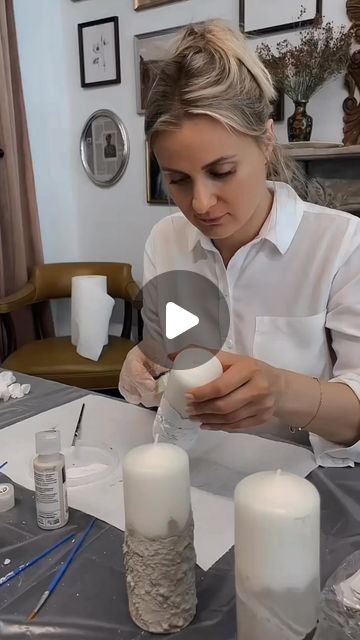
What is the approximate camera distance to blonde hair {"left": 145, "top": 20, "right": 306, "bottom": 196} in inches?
35.9

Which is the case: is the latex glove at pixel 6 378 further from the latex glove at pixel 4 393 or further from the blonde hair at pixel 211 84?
the blonde hair at pixel 211 84

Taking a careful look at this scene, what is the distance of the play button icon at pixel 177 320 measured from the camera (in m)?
0.86

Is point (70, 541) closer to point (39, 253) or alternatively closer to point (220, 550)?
point (220, 550)

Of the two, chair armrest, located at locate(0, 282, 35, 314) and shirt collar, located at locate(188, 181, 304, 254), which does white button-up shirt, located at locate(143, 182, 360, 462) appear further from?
chair armrest, located at locate(0, 282, 35, 314)

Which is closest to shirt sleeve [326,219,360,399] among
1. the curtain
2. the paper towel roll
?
the paper towel roll

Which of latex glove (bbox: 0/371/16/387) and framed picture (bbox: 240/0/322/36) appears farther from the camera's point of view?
framed picture (bbox: 240/0/322/36)

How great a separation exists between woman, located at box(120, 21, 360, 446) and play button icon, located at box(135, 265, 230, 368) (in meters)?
0.03

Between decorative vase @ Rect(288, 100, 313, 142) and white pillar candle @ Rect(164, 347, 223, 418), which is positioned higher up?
decorative vase @ Rect(288, 100, 313, 142)

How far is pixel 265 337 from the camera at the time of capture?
1165 millimetres

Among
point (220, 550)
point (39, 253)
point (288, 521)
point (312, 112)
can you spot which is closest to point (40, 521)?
point (220, 550)

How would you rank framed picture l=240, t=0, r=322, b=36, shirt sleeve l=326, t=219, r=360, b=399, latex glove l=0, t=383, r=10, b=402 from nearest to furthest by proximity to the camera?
1. shirt sleeve l=326, t=219, r=360, b=399
2. latex glove l=0, t=383, r=10, b=402
3. framed picture l=240, t=0, r=322, b=36

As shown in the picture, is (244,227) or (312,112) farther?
(312,112)

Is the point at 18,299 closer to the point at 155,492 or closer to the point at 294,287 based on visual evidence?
the point at 294,287

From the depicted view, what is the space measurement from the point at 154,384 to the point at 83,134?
94.7 inches
